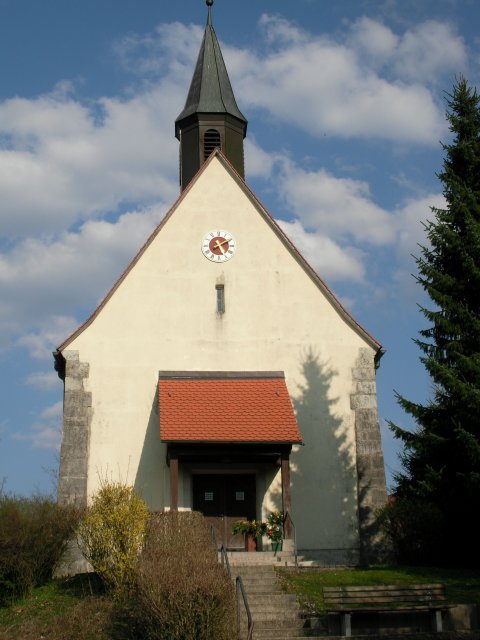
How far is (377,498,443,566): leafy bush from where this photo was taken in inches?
797

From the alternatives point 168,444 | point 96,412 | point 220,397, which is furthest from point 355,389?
point 96,412

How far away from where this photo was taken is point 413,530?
2061cm

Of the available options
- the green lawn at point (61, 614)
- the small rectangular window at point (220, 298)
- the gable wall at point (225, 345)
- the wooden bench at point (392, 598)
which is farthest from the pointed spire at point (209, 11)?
the wooden bench at point (392, 598)

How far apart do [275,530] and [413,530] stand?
351 centimetres

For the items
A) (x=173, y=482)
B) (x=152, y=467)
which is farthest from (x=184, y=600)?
(x=152, y=467)

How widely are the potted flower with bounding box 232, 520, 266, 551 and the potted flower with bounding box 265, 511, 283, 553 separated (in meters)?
0.19

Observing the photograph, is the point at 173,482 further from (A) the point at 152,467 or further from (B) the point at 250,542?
(B) the point at 250,542

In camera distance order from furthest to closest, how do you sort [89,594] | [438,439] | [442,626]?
[438,439] → [89,594] → [442,626]

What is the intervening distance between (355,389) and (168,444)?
5.51 metres

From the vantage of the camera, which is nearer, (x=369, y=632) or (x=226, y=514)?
(x=369, y=632)

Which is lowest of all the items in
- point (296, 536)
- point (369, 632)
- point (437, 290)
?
point (369, 632)

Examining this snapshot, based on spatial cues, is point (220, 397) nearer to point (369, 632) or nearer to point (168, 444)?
point (168, 444)

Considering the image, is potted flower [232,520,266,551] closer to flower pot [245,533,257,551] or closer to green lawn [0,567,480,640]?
flower pot [245,533,257,551]

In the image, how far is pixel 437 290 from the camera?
19.1m
